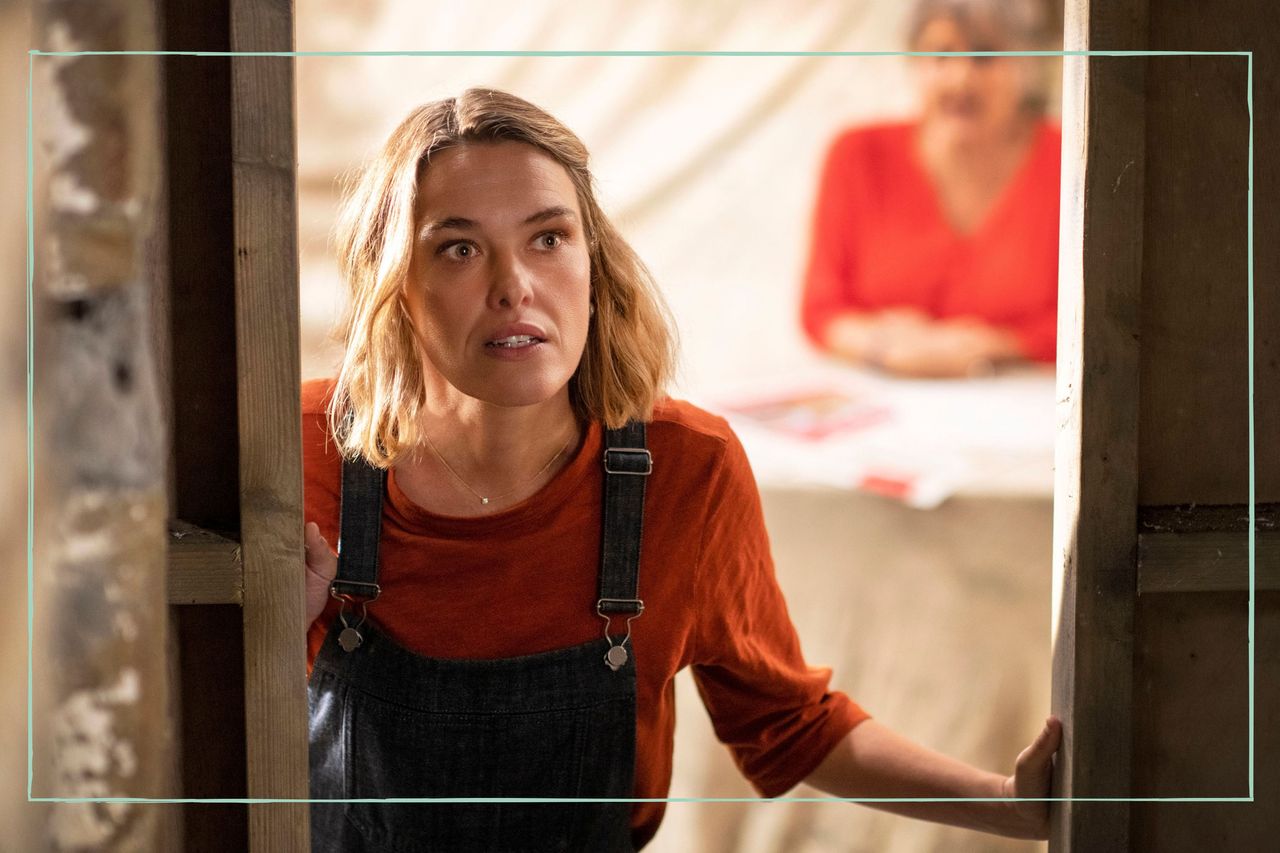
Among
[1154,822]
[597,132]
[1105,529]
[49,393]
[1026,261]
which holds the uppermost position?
[597,132]

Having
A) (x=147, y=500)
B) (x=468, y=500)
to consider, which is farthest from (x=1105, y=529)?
(x=147, y=500)

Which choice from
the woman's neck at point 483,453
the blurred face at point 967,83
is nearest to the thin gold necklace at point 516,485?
the woman's neck at point 483,453

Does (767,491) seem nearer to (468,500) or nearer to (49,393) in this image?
(468,500)

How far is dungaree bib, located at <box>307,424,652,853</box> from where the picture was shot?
1.17 metres

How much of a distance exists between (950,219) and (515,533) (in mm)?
552

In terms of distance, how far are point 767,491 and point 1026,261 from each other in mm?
338

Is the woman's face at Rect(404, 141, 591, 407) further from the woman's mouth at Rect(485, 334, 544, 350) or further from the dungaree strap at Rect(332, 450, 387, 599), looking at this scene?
the dungaree strap at Rect(332, 450, 387, 599)

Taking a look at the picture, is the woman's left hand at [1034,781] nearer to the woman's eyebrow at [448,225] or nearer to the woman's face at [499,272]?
the woman's face at [499,272]

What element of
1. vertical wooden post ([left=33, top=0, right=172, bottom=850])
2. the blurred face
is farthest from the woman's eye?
the blurred face

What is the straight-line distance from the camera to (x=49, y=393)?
3.38 feet

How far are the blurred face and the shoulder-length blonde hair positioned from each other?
0.37m

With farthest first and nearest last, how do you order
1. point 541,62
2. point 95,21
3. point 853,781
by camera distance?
point 853,781, point 541,62, point 95,21

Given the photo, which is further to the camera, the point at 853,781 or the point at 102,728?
the point at 853,781

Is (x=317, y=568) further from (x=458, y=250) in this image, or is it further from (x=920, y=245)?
(x=920, y=245)
